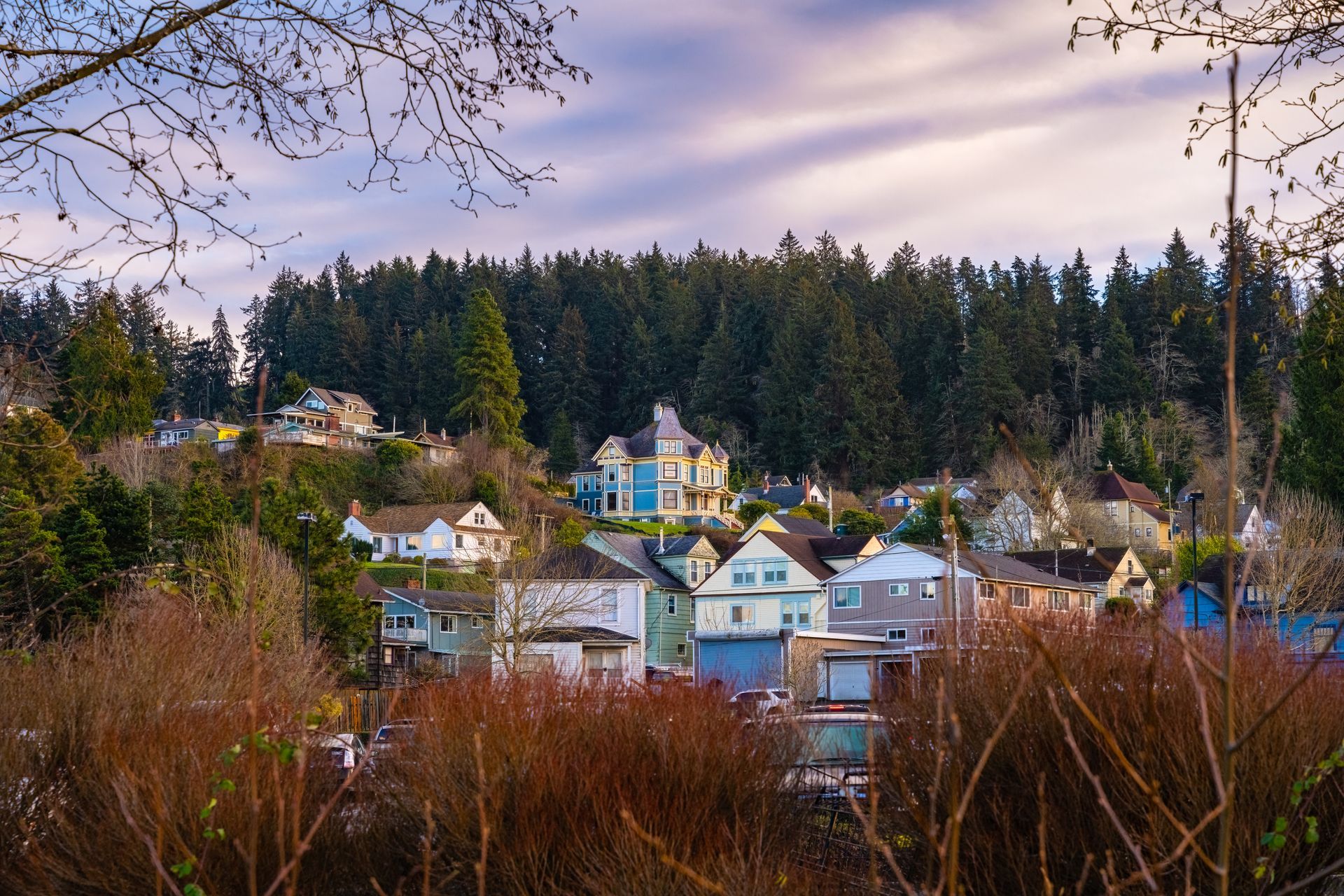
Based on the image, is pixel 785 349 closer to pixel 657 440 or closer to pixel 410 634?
pixel 657 440

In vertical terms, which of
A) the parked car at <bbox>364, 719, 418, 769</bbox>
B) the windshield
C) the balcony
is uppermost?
the parked car at <bbox>364, 719, 418, 769</bbox>

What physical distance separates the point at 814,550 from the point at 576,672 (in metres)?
44.5

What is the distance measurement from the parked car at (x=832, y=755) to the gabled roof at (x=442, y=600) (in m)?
36.7

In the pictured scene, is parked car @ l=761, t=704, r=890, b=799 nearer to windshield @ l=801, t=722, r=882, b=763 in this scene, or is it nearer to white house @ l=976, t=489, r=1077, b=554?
windshield @ l=801, t=722, r=882, b=763

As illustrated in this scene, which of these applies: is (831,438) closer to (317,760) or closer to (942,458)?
(942,458)

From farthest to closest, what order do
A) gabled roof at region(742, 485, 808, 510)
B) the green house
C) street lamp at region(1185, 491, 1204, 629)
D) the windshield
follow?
gabled roof at region(742, 485, 808, 510) → the green house → the windshield → street lamp at region(1185, 491, 1204, 629)

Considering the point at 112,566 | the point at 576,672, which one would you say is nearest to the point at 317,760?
the point at 576,672

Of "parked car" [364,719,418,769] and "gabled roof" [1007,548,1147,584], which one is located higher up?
"gabled roof" [1007,548,1147,584]

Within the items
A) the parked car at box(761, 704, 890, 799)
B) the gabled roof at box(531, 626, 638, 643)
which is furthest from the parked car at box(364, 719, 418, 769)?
the gabled roof at box(531, 626, 638, 643)

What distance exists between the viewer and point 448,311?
138 metres

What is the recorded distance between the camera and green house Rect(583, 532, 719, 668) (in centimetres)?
5491

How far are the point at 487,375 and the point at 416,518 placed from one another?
24.2m

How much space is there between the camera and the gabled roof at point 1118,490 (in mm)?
79375

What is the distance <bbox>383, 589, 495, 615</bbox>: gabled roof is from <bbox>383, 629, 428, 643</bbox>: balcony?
1.04m
